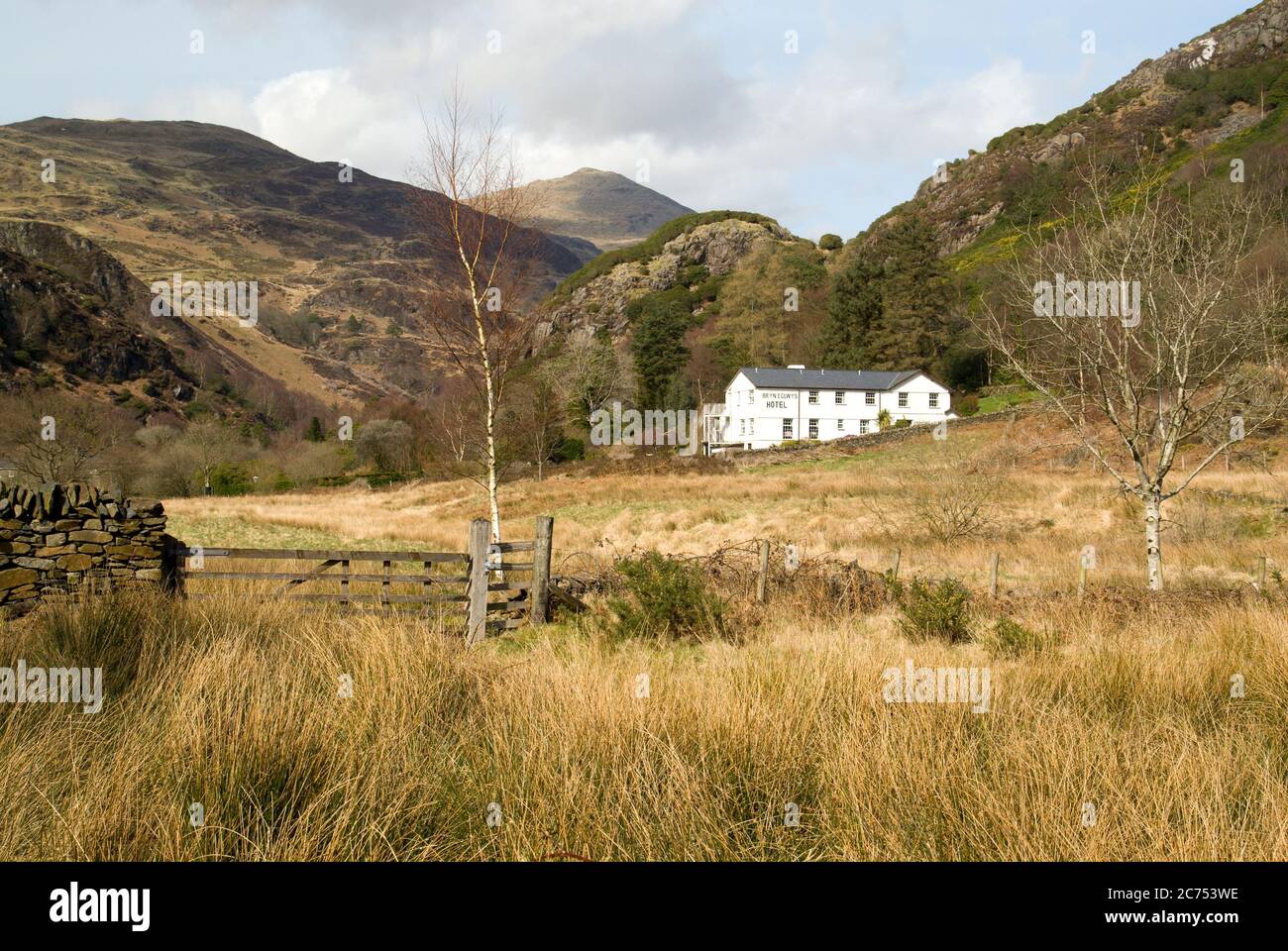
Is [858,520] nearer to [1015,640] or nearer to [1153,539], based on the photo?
[1153,539]

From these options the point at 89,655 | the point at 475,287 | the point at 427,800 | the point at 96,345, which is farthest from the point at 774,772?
the point at 96,345

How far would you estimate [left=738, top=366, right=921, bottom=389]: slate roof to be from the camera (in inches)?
2379

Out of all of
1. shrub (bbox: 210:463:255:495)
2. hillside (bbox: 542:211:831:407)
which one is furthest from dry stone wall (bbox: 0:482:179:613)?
shrub (bbox: 210:463:255:495)

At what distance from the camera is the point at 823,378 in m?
61.5

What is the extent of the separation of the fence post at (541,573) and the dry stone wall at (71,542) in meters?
4.81

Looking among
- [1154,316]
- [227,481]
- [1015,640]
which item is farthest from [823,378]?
[1015,640]

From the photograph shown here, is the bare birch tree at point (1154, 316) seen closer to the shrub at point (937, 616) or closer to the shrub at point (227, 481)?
the shrub at point (937, 616)

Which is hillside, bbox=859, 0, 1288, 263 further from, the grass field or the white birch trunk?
the grass field

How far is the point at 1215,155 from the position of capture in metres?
84.9

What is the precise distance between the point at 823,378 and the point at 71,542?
187 feet
